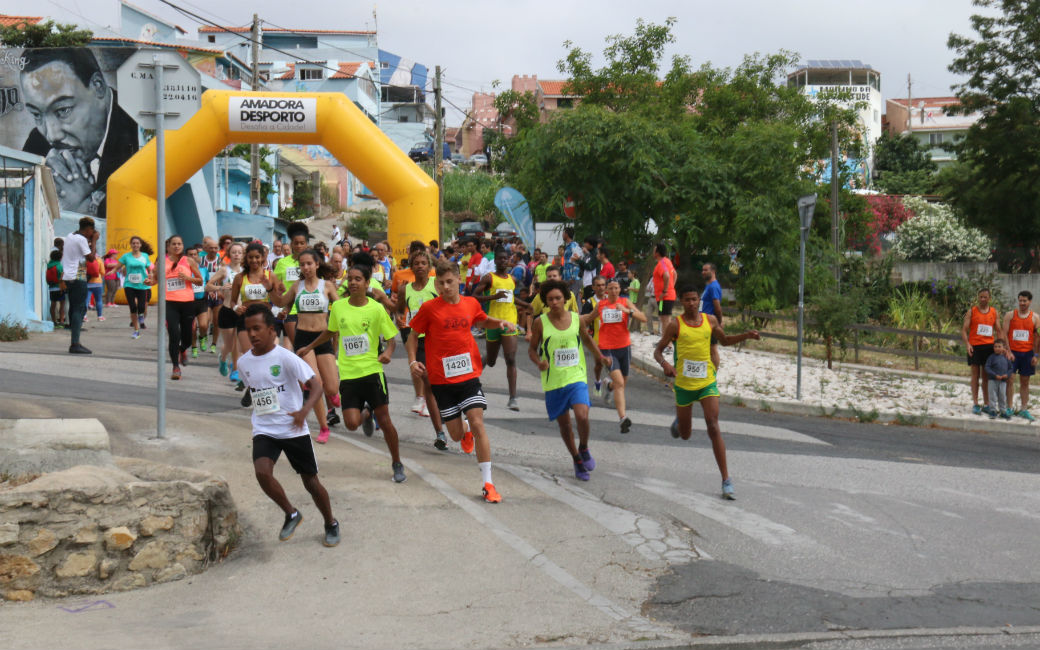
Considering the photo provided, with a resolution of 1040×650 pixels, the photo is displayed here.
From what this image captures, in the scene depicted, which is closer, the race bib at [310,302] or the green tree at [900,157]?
the race bib at [310,302]

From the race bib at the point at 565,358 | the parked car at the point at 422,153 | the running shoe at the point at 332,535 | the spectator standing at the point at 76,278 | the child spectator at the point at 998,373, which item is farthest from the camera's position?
the parked car at the point at 422,153

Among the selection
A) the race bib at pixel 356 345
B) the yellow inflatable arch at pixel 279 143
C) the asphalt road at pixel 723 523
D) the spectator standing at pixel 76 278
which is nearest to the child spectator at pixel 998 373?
the asphalt road at pixel 723 523

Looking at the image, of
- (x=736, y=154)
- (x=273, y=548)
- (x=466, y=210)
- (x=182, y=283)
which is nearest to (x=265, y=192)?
(x=466, y=210)

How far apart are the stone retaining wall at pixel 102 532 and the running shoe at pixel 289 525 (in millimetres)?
387

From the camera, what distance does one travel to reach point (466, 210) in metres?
69.2

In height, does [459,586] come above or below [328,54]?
below

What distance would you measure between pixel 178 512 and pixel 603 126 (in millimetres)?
18066

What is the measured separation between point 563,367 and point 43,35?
41.6 metres

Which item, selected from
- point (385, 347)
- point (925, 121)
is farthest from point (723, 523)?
point (925, 121)

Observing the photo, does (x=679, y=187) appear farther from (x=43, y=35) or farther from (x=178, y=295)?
(x=43, y=35)

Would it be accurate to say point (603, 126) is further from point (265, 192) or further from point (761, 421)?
point (265, 192)

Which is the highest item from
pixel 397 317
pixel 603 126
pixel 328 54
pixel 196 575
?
pixel 328 54

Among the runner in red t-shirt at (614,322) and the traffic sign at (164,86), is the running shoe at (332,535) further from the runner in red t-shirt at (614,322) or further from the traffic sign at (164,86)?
the runner in red t-shirt at (614,322)

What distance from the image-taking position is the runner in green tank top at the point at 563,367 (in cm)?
911
